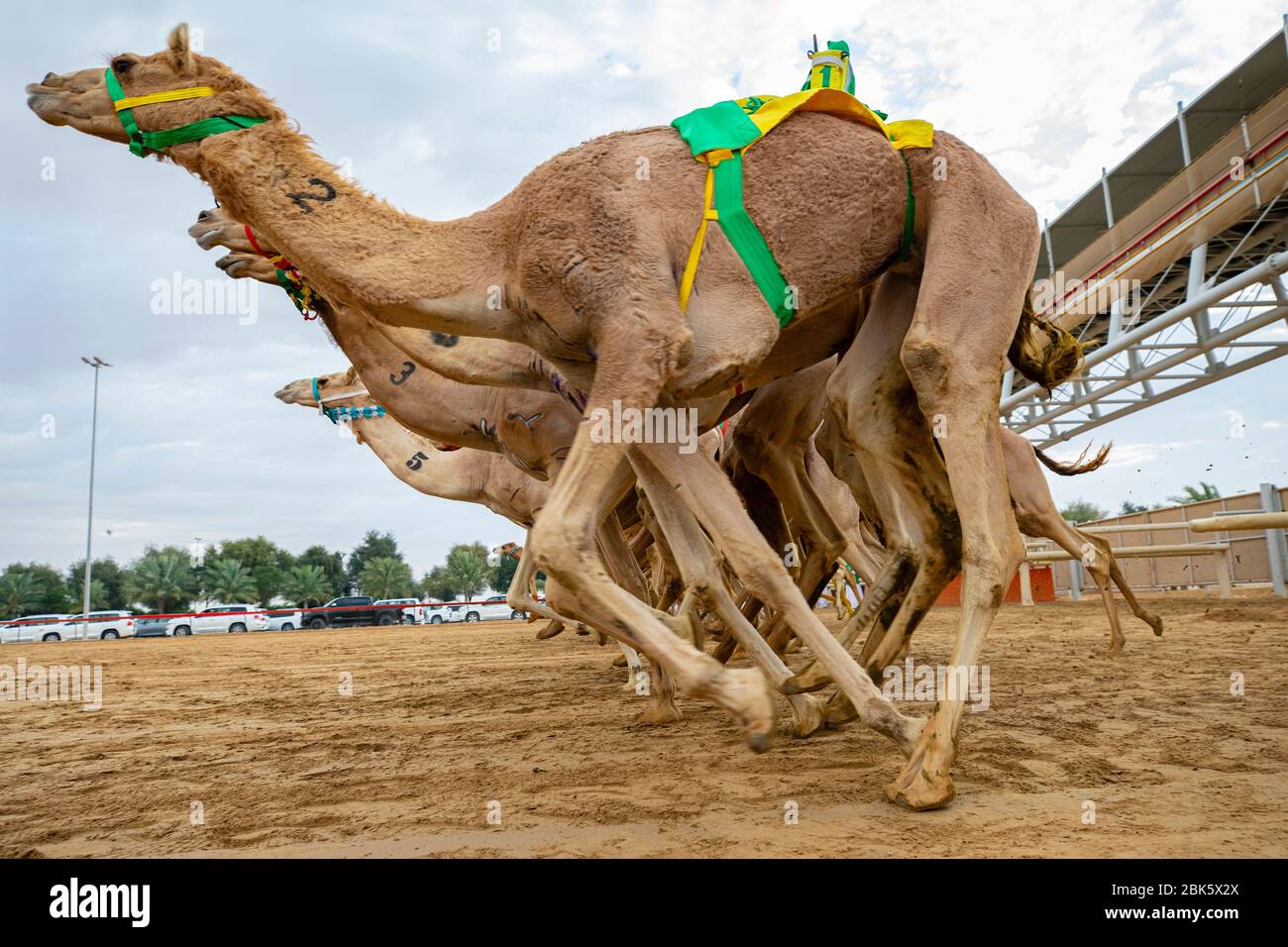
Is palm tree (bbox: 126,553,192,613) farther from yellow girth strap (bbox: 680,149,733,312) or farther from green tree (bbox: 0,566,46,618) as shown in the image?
yellow girth strap (bbox: 680,149,733,312)

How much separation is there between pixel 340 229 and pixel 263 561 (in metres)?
93.4

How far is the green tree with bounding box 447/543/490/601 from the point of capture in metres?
91.8

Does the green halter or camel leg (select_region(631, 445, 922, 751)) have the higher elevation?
the green halter

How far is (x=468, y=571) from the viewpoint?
91438 millimetres

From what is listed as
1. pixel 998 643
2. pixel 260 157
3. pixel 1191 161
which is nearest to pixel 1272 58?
pixel 1191 161

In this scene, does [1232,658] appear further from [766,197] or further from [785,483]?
[766,197]

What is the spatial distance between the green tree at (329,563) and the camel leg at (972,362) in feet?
328

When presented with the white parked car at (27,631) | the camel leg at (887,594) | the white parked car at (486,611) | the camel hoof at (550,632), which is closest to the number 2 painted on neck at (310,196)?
the camel leg at (887,594)

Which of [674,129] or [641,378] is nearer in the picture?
[641,378]

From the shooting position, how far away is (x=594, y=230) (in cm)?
375

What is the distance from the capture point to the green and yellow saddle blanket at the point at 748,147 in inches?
153

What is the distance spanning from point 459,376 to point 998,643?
8.22 metres

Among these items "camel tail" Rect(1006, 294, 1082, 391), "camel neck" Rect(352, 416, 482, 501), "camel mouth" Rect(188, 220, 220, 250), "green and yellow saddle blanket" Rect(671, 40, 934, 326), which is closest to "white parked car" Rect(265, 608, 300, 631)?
"camel neck" Rect(352, 416, 482, 501)

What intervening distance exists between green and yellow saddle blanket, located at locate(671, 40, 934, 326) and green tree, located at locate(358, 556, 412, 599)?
282ft
